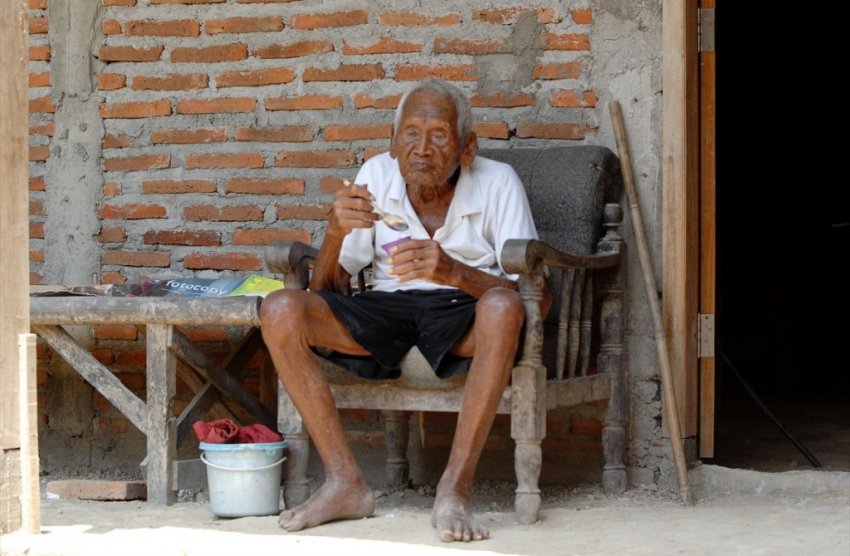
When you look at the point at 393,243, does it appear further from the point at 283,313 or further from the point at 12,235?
the point at 12,235

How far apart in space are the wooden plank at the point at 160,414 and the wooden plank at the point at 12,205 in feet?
3.21

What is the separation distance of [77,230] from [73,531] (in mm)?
1930

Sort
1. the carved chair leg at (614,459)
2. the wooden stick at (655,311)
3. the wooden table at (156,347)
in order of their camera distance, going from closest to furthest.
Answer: the wooden table at (156,347) < the wooden stick at (655,311) < the carved chair leg at (614,459)

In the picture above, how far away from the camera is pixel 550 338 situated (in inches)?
178

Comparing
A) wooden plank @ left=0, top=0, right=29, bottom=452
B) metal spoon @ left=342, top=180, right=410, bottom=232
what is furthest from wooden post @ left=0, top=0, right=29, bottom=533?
metal spoon @ left=342, top=180, right=410, bottom=232

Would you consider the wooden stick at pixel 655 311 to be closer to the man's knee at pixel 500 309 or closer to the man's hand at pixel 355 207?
the man's knee at pixel 500 309

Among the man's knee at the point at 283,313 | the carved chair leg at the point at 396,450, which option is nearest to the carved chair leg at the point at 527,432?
the man's knee at the point at 283,313

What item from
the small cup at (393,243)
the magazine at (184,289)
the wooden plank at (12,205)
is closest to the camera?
the wooden plank at (12,205)

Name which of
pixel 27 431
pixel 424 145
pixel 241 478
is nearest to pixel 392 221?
pixel 424 145

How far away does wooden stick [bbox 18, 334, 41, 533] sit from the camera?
3.58 metres

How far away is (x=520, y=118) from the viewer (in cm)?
503

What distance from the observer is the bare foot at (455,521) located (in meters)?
3.76

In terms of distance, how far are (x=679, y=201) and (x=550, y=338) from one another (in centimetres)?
74

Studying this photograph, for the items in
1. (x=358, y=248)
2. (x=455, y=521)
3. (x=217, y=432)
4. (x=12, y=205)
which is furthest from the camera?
(x=358, y=248)
